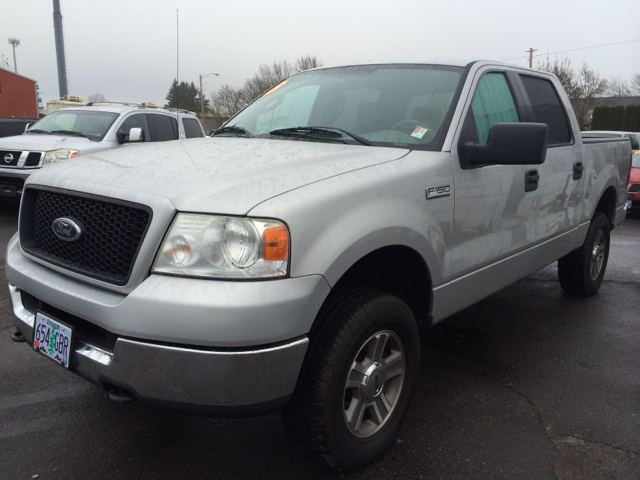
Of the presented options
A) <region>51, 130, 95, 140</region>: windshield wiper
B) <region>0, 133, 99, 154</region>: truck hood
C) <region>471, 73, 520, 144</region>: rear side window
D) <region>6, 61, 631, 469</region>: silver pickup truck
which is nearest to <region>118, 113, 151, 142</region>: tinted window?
<region>51, 130, 95, 140</region>: windshield wiper

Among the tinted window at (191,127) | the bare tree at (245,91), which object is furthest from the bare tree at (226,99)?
the tinted window at (191,127)

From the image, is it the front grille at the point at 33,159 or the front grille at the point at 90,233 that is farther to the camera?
the front grille at the point at 33,159

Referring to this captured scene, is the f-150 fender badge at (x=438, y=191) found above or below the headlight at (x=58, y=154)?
above

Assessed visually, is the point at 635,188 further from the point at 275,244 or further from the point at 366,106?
the point at 275,244

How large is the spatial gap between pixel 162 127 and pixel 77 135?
1.55m

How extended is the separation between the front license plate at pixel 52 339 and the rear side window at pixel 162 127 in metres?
7.48

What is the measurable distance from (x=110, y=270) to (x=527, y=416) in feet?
7.29

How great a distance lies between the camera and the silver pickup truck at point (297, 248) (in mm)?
1853

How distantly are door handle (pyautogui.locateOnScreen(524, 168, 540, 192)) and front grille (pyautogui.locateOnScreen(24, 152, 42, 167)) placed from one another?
6.75 meters

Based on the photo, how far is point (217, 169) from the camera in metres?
2.22

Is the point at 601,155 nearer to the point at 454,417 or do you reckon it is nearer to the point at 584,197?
the point at 584,197

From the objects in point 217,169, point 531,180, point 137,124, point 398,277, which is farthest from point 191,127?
point 217,169

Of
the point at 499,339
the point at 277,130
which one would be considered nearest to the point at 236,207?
the point at 277,130

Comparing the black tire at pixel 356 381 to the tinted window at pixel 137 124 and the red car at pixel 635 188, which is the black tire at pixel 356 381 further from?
the red car at pixel 635 188
